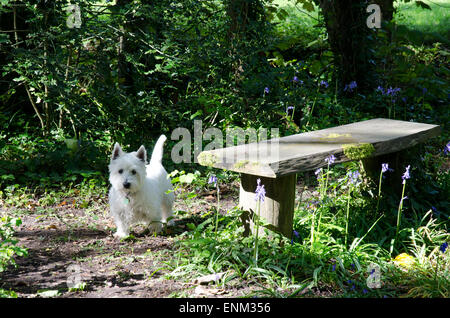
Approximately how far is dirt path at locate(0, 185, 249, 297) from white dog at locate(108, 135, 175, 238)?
18cm

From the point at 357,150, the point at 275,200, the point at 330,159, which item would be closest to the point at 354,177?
the point at 357,150

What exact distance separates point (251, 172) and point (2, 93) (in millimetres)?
5527

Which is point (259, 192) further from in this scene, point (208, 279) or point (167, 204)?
point (167, 204)

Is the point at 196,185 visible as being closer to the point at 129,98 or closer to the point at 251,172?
the point at 129,98

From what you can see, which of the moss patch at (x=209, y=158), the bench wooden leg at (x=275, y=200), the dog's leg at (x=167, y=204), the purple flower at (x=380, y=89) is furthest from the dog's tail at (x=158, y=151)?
the purple flower at (x=380, y=89)

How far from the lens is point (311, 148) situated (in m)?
4.64

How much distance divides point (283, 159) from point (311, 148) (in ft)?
2.14

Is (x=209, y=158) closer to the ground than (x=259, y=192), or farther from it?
farther from it

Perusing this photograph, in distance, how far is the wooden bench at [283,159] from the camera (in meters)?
4.12

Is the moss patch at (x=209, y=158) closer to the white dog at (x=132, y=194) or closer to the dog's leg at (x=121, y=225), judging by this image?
the white dog at (x=132, y=194)

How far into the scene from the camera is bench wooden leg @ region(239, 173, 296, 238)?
4.30 m

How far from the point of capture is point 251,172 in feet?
13.4
